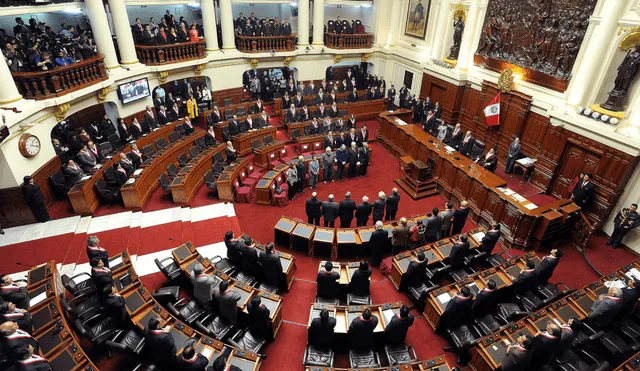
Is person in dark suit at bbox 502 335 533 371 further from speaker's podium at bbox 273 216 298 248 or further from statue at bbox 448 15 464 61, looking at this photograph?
statue at bbox 448 15 464 61

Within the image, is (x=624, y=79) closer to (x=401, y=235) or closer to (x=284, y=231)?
(x=401, y=235)

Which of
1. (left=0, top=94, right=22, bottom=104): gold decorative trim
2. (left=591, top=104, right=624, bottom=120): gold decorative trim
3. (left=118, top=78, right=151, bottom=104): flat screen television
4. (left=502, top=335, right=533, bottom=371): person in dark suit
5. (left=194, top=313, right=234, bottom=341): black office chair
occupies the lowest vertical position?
(left=194, top=313, right=234, bottom=341): black office chair

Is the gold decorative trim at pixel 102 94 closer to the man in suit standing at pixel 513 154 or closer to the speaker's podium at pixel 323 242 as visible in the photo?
the speaker's podium at pixel 323 242

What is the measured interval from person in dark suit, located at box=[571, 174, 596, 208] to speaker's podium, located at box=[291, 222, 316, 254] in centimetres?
857

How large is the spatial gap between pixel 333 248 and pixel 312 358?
337 centimetres

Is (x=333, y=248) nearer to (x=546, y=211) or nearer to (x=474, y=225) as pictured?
(x=474, y=225)

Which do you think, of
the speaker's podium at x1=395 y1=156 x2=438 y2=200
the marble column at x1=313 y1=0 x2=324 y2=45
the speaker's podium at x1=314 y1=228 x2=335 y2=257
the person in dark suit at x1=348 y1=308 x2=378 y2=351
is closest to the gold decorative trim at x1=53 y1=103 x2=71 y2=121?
the speaker's podium at x1=314 y1=228 x2=335 y2=257

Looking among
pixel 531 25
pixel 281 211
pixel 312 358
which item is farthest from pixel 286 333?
pixel 531 25

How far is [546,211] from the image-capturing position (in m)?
10.5

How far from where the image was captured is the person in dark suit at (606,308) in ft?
22.6

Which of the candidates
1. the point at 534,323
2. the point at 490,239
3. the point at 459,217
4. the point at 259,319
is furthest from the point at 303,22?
the point at 534,323

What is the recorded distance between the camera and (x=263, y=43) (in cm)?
1895

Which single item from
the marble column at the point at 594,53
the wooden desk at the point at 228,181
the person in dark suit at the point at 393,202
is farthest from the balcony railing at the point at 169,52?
the marble column at the point at 594,53

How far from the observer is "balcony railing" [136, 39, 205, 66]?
15.1m
